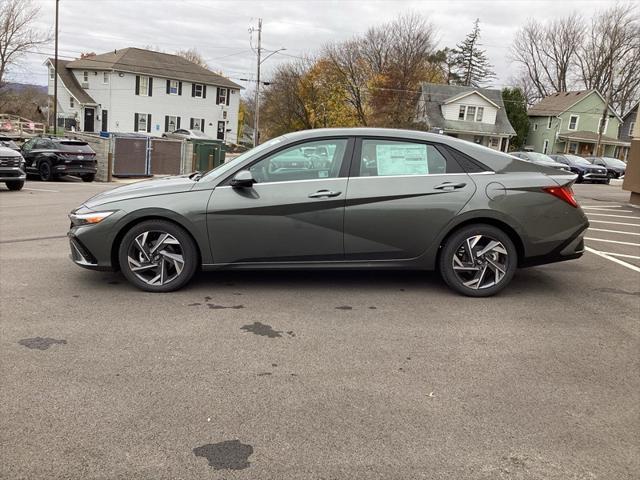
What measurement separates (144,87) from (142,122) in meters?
3.02

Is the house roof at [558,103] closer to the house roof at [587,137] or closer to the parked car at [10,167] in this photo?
the house roof at [587,137]

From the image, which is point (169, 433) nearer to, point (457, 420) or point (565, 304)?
point (457, 420)

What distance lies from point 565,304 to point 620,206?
12199 millimetres

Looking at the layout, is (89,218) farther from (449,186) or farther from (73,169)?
(73,169)

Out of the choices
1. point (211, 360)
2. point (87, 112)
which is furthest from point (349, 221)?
point (87, 112)

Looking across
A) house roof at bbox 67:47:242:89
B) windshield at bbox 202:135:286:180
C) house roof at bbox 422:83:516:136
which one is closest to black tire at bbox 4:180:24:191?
windshield at bbox 202:135:286:180

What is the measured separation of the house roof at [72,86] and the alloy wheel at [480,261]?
50.7m

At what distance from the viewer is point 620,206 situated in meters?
16.1

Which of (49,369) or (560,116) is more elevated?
(560,116)

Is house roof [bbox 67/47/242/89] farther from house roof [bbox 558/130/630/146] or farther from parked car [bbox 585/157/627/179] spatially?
house roof [bbox 558/130/630/146]

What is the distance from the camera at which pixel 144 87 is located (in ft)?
167

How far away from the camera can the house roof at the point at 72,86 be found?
5041 cm

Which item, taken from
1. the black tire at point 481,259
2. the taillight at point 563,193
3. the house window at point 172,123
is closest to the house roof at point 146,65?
the house window at point 172,123

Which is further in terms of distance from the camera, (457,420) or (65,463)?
(457,420)
